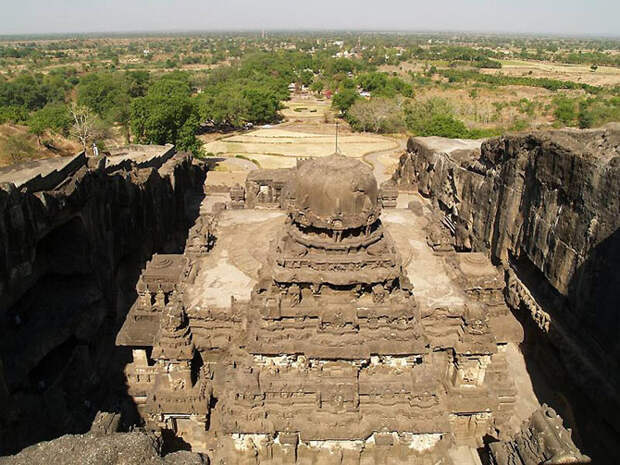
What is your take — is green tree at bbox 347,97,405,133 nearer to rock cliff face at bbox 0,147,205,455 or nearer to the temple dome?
rock cliff face at bbox 0,147,205,455

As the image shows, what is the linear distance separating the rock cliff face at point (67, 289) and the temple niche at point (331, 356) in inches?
149

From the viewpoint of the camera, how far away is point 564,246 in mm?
18703

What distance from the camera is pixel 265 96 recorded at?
7538cm

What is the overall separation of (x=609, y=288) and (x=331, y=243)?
35.0 ft

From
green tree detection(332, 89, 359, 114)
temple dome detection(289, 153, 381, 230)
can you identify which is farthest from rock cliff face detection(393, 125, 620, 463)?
green tree detection(332, 89, 359, 114)

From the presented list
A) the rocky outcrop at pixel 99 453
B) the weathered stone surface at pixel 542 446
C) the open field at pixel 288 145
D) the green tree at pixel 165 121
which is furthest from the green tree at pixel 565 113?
the rocky outcrop at pixel 99 453

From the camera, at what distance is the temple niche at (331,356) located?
465 inches

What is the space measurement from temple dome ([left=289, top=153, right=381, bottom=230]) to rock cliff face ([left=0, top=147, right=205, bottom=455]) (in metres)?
9.70

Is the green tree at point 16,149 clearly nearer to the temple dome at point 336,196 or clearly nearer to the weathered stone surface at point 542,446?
the temple dome at point 336,196

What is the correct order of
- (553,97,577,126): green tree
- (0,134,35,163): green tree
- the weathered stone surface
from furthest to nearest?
(553,97,577,126): green tree → (0,134,35,163): green tree → the weathered stone surface

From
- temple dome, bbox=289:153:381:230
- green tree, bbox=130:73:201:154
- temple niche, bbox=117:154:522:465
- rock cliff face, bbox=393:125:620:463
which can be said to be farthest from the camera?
green tree, bbox=130:73:201:154

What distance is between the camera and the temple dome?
11492 mm

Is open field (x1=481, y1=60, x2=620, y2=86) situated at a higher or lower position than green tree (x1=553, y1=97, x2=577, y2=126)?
higher

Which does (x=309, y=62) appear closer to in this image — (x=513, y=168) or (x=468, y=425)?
(x=513, y=168)
